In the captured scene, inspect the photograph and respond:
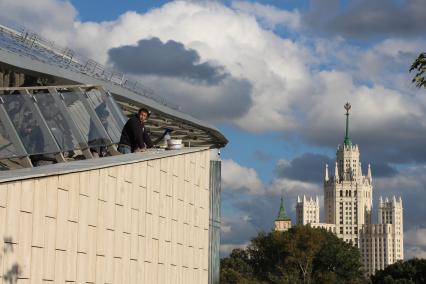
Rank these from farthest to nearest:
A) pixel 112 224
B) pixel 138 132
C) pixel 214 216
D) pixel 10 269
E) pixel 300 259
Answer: pixel 300 259, pixel 214 216, pixel 138 132, pixel 112 224, pixel 10 269

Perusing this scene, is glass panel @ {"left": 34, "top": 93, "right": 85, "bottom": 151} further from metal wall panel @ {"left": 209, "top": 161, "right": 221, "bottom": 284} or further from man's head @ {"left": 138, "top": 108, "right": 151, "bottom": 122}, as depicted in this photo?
metal wall panel @ {"left": 209, "top": 161, "right": 221, "bottom": 284}

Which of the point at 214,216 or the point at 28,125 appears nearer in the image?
the point at 28,125

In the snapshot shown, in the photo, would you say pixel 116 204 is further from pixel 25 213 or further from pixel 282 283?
pixel 282 283

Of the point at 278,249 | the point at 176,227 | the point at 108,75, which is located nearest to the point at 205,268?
the point at 176,227

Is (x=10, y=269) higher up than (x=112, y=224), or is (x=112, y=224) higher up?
(x=112, y=224)

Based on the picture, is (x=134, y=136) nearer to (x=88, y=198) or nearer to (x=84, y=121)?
(x=84, y=121)

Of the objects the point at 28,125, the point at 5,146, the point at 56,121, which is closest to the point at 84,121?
the point at 56,121

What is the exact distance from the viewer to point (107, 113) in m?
22.1

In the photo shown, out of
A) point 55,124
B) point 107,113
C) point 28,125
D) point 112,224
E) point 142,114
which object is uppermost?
point 107,113

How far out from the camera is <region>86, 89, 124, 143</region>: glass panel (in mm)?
21453

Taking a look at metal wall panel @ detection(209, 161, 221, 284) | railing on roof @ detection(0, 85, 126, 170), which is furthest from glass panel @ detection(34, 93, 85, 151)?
metal wall panel @ detection(209, 161, 221, 284)

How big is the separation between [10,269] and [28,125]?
4.04m

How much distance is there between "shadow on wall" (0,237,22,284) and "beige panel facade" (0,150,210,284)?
0.06 ft

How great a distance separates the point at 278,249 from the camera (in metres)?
115
